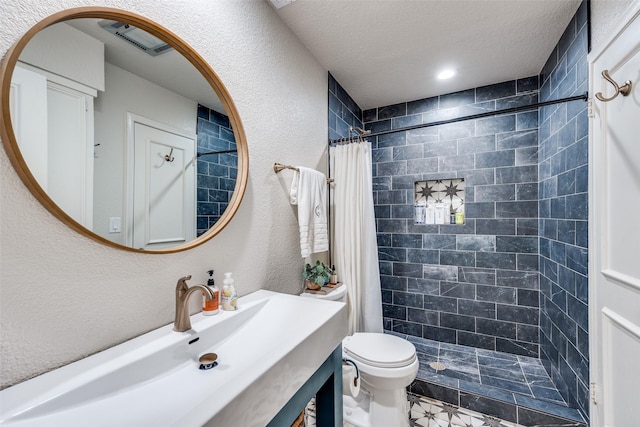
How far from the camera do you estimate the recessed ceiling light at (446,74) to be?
2.33 meters

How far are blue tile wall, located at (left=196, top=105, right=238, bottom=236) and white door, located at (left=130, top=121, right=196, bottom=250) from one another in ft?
0.13

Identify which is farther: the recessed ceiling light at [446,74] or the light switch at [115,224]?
the recessed ceiling light at [446,74]

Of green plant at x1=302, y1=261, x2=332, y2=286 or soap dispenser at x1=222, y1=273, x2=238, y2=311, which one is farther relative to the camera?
green plant at x1=302, y1=261, x2=332, y2=286

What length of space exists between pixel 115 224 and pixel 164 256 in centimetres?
20

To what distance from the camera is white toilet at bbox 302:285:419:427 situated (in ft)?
4.98

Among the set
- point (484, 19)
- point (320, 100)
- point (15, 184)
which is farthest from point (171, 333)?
point (484, 19)

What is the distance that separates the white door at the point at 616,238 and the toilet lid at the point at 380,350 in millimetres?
884

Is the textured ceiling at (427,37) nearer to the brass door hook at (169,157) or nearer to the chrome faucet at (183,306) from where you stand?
the brass door hook at (169,157)

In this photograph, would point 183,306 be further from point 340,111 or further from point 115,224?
point 340,111

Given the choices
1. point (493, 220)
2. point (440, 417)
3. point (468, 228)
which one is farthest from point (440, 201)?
point (440, 417)

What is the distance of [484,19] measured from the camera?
5.68ft

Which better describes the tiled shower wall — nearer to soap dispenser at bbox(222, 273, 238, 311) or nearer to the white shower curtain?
the white shower curtain

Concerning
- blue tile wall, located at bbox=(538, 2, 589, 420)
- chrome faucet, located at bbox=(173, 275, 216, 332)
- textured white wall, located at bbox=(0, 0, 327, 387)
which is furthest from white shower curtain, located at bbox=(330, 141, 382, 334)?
chrome faucet, located at bbox=(173, 275, 216, 332)

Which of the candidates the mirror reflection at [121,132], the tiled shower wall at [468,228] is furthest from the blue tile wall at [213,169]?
the tiled shower wall at [468,228]
